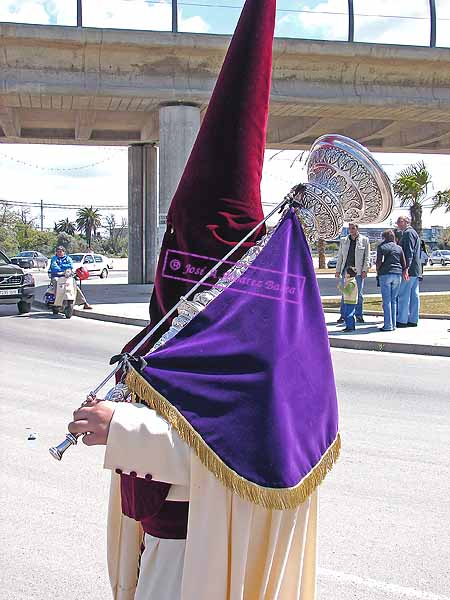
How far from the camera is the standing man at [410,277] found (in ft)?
42.9

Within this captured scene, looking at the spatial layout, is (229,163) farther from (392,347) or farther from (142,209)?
(142,209)

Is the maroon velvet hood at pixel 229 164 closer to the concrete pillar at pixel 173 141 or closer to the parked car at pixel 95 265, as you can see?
the concrete pillar at pixel 173 141

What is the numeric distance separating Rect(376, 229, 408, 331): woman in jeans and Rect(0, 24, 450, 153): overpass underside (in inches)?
292

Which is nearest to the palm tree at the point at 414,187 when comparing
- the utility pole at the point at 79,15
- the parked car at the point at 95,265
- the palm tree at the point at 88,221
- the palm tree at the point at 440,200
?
the palm tree at the point at 440,200

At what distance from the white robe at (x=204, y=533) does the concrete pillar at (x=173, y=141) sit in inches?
678

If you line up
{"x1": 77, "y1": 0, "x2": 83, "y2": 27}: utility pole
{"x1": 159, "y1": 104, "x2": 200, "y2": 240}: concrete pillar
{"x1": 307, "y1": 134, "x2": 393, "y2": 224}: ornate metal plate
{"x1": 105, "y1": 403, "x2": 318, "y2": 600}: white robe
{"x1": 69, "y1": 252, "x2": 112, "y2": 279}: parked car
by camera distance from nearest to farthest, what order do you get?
{"x1": 105, "y1": 403, "x2": 318, "y2": 600}: white robe
{"x1": 307, "y1": 134, "x2": 393, "y2": 224}: ornate metal plate
{"x1": 77, "y1": 0, "x2": 83, "y2": 27}: utility pole
{"x1": 159, "y1": 104, "x2": 200, "y2": 240}: concrete pillar
{"x1": 69, "y1": 252, "x2": 112, "y2": 279}: parked car

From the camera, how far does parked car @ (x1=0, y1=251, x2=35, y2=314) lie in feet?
55.7

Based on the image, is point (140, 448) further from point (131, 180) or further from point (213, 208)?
point (131, 180)

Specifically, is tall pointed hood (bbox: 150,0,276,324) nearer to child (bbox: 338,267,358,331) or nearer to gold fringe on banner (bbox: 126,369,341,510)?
gold fringe on banner (bbox: 126,369,341,510)

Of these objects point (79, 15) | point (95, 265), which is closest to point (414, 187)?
point (95, 265)

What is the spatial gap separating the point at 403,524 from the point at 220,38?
15.8 m

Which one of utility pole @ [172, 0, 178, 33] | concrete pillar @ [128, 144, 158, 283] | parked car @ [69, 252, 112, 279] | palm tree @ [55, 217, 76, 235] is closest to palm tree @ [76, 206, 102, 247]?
palm tree @ [55, 217, 76, 235]

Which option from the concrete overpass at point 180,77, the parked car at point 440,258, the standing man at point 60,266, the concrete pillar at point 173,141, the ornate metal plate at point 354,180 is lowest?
the parked car at point 440,258

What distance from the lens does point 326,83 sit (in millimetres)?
19281
